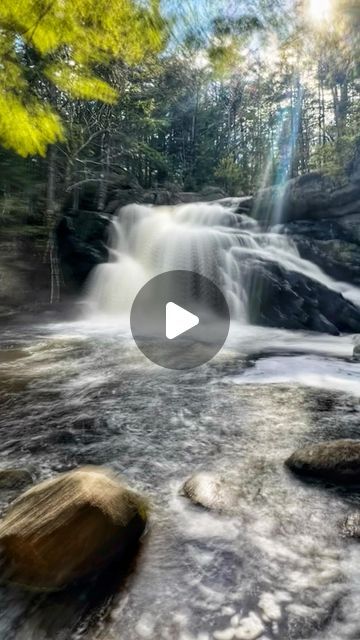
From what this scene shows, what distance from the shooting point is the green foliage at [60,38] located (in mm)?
3225

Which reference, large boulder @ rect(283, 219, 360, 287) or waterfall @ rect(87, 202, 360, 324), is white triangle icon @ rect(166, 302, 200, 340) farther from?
large boulder @ rect(283, 219, 360, 287)

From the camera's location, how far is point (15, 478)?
2865mm

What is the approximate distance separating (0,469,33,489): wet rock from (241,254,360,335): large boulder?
9.35 meters

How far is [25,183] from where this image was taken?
9.02m

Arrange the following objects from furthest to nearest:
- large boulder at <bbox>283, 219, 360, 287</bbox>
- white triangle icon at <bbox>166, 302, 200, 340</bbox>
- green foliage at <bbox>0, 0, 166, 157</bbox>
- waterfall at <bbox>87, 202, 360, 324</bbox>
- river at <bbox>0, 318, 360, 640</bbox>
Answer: large boulder at <bbox>283, 219, 360, 287</bbox>
waterfall at <bbox>87, 202, 360, 324</bbox>
white triangle icon at <bbox>166, 302, 200, 340</bbox>
green foliage at <bbox>0, 0, 166, 157</bbox>
river at <bbox>0, 318, 360, 640</bbox>

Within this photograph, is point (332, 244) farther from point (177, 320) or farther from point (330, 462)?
point (330, 462)

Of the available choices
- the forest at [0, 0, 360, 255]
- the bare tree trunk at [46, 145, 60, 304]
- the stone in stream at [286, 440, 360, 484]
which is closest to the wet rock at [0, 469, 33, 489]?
the stone in stream at [286, 440, 360, 484]

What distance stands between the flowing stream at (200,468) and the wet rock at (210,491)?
0.07 meters

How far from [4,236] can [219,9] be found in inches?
503

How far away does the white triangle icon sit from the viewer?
30.8 feet
